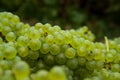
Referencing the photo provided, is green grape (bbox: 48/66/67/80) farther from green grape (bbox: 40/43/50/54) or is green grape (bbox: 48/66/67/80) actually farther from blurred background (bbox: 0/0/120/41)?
blurred background (bbox: 0/0/120/41)

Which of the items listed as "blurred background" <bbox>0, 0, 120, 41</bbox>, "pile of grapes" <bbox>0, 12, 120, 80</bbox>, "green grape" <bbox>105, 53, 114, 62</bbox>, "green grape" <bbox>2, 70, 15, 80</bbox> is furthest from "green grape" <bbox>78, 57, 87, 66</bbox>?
"blurred background" <bbox>0, 0, 120, 41</bbox>

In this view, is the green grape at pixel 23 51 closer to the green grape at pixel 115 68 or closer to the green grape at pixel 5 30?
the green grape at pixel 5 30

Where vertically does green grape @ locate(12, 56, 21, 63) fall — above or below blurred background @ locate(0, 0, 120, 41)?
below

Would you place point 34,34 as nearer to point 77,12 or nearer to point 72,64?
point 72,64

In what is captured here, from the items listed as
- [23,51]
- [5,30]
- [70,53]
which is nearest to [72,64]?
[70,53]

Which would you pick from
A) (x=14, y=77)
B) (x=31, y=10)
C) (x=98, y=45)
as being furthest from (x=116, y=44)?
(x=31, y=10)

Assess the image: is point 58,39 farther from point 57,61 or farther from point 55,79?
point 55,79

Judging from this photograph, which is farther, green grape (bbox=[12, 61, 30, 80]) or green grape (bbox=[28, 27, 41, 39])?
green grape (bbox=[28, 27, 41, 39])
